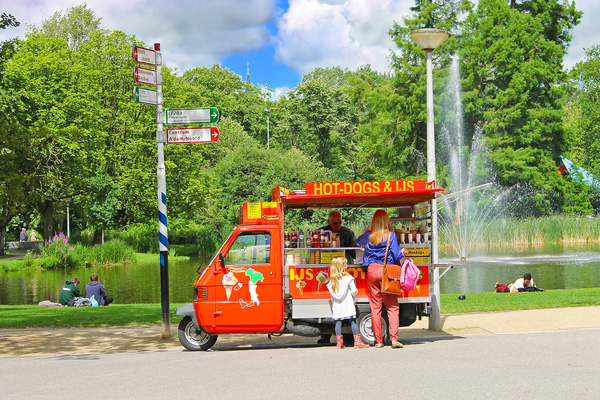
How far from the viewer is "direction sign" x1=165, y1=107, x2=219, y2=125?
12.9 m

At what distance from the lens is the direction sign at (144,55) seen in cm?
1262

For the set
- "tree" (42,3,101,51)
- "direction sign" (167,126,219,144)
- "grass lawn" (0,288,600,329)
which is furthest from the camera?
"tree" (42,3,101,51)

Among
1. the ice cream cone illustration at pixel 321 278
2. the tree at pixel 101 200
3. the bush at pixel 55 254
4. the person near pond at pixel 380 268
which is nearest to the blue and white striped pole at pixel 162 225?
the ice cream cone illustration at pixel 321 278

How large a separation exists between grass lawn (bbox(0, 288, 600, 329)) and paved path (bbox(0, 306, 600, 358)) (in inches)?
29.3

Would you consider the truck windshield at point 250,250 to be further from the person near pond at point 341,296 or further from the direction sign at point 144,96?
the direction sign at point 144,96

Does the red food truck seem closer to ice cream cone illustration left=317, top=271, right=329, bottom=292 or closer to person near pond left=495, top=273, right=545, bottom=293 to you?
ice cream cone illustration left=317, top=271, right=329, bottom=292

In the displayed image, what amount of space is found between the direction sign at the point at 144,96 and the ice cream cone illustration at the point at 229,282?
12.1 feet

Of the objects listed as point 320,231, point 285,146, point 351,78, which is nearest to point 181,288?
point 320,231

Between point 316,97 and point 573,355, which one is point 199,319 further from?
point 316,97

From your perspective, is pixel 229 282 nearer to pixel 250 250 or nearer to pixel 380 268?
pixel 250 250

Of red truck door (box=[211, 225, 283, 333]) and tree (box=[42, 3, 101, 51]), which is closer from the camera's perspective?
red truck door (box=[211, 225, 283, 333])

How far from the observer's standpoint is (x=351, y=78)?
60656mm

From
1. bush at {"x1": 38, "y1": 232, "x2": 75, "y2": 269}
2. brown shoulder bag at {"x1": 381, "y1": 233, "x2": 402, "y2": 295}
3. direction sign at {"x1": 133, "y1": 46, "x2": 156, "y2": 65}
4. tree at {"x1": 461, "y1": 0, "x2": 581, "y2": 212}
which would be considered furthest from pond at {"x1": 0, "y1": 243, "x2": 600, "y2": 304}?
tree at {"x1": 461, "y1": 0, "x2": 581, "y2": 212}

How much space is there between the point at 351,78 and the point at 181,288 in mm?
37170
